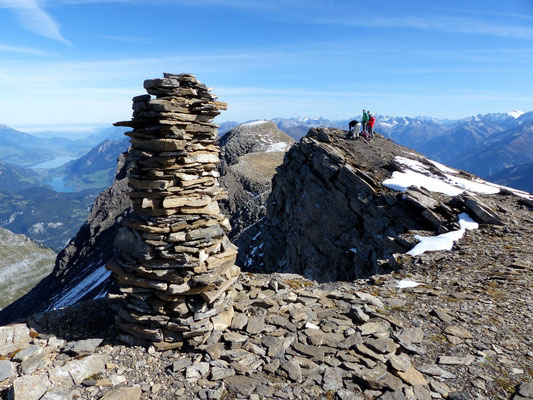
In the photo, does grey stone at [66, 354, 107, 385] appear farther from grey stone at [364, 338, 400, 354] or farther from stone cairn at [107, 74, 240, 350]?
grey stone at [364, 338, 400, 354]

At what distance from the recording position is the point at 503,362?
10492 mm

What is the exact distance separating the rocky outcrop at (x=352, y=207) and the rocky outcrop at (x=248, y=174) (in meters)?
14.4

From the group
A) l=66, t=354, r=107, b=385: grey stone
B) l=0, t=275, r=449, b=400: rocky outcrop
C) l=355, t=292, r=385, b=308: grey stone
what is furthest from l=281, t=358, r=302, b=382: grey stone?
l=355, t=292, r=385, b=308: grey stone

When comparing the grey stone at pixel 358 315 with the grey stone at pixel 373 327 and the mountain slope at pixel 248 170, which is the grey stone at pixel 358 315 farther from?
the mountain slope at pixel 248 170

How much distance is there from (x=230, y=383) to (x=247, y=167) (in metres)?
89.2

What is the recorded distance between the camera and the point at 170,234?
11391mm

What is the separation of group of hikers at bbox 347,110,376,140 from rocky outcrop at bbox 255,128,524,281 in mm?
1388

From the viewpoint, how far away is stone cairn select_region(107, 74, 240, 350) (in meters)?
11.1

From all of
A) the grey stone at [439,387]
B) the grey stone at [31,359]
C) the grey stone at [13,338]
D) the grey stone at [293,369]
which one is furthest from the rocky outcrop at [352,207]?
the grey stone at [13,338]

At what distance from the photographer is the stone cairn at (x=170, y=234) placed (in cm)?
1112

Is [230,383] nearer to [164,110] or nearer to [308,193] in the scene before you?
[164,110]

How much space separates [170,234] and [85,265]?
111207 millimetres

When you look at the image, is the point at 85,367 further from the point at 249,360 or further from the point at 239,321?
the point at 239,321

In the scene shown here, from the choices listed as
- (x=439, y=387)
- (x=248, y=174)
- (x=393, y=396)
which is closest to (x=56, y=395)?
(x=393, y=396)
